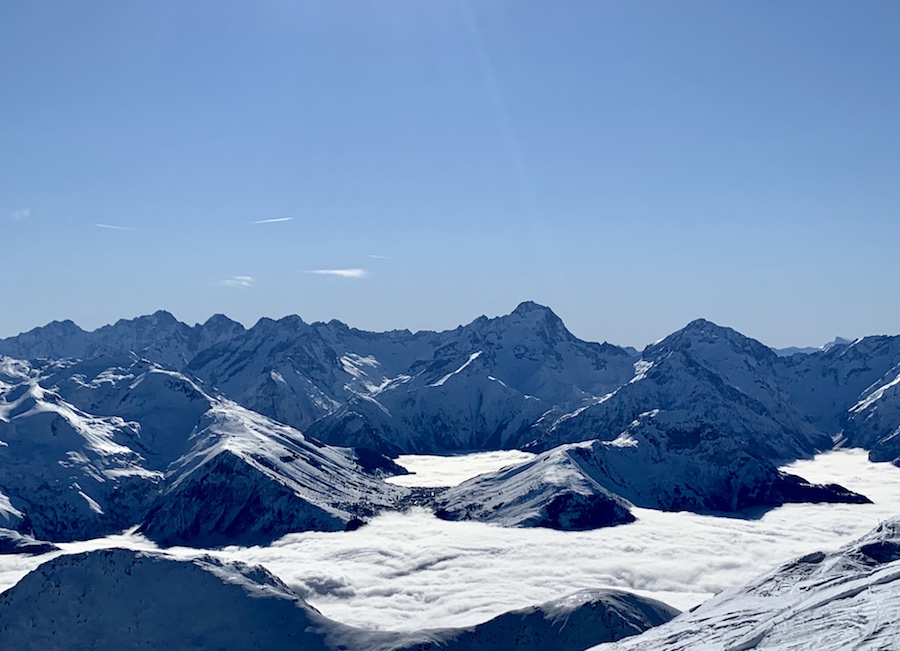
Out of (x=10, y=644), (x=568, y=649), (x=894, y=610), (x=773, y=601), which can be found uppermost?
(x=894, y=610)

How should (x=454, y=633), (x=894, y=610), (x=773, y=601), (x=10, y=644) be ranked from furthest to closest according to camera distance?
(x=454, y=633) < (x=10, y=644) < (x=773, y=601) < (x=894, y=610)

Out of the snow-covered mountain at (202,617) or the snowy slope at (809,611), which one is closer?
the snowy slope at (809,611)

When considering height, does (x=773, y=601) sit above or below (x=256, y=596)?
above

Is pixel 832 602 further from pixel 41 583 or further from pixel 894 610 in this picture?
pixel 41 583

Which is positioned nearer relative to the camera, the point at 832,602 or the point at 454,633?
the point at 832,602

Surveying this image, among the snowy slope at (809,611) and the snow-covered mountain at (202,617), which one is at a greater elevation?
the snowy slope at (809,611)

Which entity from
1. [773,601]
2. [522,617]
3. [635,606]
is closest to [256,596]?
[522,617]
